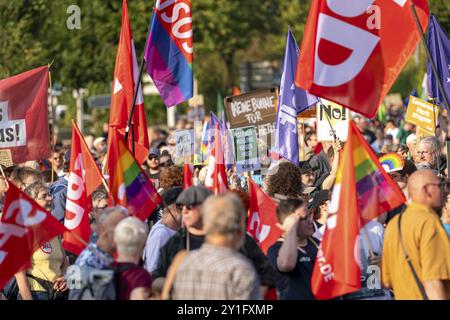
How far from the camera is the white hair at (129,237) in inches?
282

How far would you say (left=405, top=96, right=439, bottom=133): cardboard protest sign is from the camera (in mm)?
16266

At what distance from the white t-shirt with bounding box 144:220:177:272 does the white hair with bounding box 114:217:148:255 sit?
191 centimetres

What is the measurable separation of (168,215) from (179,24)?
3429 millimetres

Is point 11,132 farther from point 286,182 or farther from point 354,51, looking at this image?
point 354,51

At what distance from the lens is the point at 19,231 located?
7977 millimetres

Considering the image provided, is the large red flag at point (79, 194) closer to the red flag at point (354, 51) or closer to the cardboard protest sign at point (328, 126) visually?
the red flag at point (354, 51)

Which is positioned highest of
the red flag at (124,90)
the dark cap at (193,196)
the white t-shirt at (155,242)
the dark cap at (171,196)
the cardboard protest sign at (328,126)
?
the red flag at (124,90)

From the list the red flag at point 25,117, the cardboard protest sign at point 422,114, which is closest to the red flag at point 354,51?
the red flag at point 25,117

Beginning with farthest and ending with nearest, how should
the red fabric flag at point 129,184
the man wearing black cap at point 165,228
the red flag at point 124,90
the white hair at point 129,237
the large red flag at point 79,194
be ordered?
the red flag at point 124,90, the large red flag at point 79,194, the man wearing black cap at point 165,228, the red fabric flag at point 129,184, the white hair at point 129,237

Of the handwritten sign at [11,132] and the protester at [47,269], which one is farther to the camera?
the handwritten sign at [11,132]

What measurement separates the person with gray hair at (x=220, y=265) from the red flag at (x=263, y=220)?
2.46 m

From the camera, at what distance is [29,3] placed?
28109mm

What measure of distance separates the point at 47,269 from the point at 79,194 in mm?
666

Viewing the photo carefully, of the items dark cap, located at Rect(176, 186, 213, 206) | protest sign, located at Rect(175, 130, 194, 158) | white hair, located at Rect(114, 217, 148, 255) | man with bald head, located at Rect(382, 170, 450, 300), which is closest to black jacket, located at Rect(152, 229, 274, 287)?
dark cap, located at Rect(176, 186, 213, 206)
